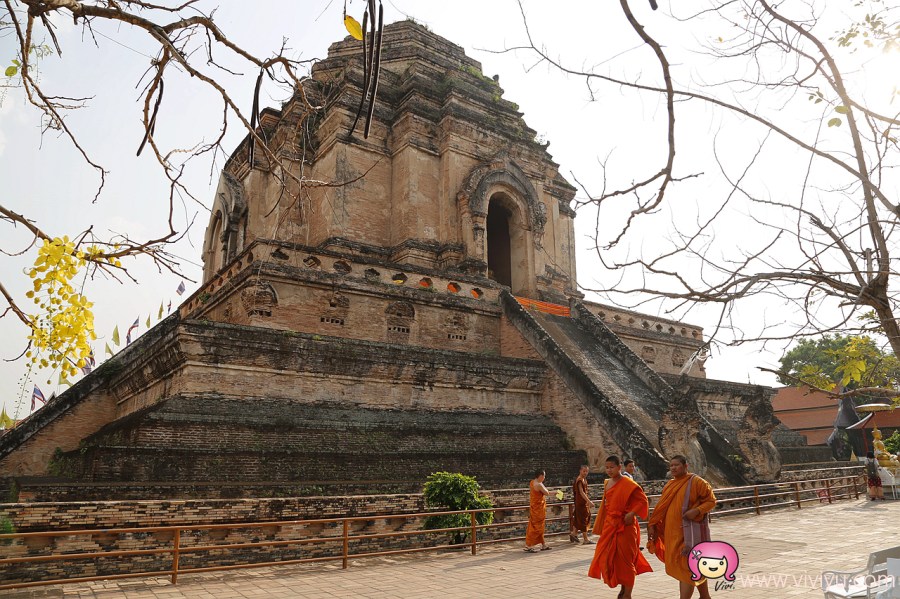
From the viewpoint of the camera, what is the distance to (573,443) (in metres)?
12.9

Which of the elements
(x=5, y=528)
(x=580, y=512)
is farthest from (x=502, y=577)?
(x=5, y=528)

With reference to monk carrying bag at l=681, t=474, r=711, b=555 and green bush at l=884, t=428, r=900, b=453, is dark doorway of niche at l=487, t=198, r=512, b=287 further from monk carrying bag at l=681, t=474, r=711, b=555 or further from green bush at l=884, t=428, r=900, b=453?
monk carrying bag at l=681, t=474, r=711, b=555

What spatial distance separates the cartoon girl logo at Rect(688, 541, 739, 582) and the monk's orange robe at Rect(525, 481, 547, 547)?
11.5 ft

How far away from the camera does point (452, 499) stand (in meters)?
8.59

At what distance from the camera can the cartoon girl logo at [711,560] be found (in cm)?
524

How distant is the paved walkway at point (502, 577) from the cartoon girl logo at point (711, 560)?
0.90m

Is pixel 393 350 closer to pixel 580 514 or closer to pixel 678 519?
pixel 580 514

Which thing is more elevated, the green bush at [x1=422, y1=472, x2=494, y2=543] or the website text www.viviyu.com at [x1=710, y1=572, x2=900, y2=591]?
the green bush at [x1=422, y1=472, x2=494, y2=543]

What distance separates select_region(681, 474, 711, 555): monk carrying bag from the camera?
5.41 m

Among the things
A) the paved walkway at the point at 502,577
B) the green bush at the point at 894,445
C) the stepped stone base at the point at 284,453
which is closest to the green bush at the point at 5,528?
the paved walkway at the point at 502,577

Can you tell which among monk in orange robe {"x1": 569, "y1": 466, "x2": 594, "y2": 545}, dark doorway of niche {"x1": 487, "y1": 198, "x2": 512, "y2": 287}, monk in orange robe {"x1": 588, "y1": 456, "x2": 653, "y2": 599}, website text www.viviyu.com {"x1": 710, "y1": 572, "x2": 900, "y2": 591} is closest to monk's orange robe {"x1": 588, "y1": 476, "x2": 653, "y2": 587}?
monk in orange robe {"x1": 588, "y1": 456, "x2": 653, "y2": 599}

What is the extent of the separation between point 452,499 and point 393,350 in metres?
4.05

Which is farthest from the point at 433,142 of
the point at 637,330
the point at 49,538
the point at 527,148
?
the point at 49,538

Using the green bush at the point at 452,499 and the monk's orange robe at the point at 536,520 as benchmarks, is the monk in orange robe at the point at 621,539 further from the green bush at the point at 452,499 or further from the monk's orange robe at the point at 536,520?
the green bush at the point at 452,499
